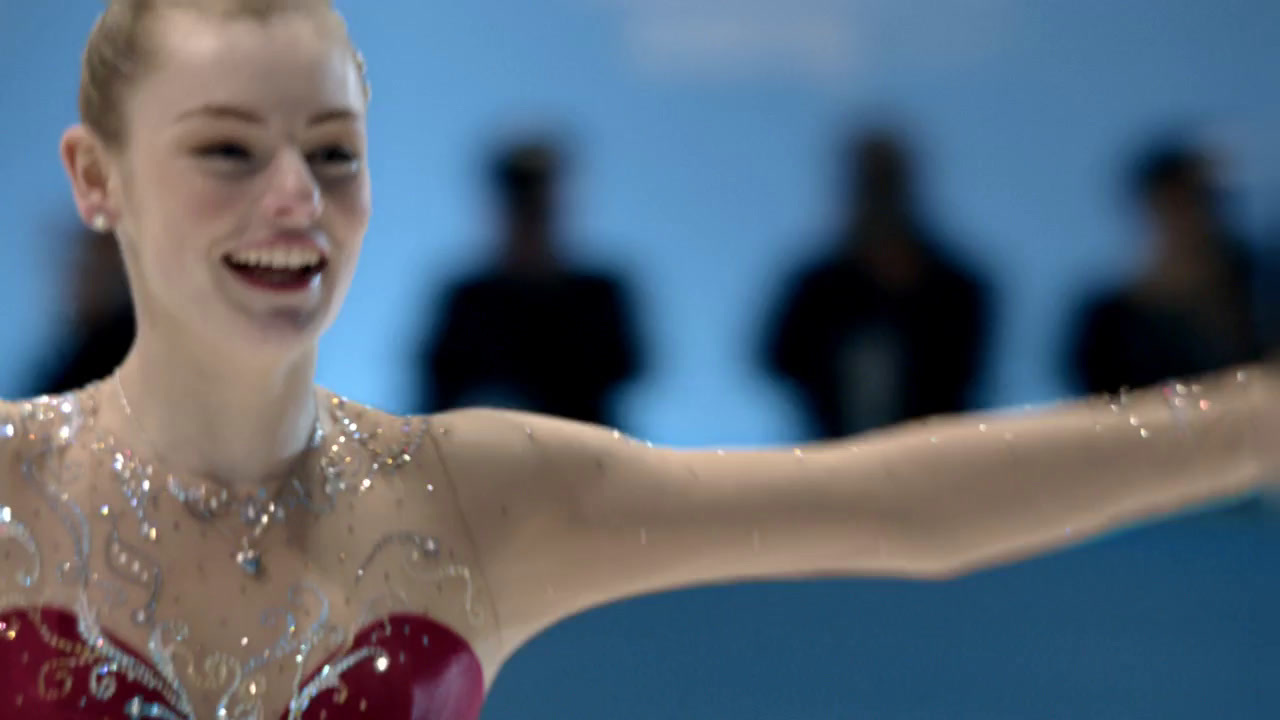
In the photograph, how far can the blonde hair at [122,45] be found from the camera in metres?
1.00

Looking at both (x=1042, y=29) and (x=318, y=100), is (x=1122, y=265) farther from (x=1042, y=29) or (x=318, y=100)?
(x=318, y=100)

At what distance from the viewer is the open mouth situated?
3.18 ft

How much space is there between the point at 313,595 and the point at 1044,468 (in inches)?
20.7

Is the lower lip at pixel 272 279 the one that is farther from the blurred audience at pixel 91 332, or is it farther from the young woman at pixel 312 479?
the blurred audience at pixel 91 332

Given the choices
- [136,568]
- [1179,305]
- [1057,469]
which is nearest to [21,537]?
[136,568]

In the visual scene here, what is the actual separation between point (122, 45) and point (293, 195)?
0.58 ft

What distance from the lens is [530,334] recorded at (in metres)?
2.01

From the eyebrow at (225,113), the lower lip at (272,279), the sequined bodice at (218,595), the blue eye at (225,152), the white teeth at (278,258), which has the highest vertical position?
the eyebrow at (225,113)

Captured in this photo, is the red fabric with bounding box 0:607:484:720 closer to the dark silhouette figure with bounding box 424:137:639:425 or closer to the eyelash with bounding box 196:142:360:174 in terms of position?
the eyelash with bounding box 196:142:360:174

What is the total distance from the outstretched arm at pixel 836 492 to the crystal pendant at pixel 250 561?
6.1 inches

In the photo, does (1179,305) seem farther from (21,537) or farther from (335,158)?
(21,537)

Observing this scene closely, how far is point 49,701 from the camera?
97 centimetres

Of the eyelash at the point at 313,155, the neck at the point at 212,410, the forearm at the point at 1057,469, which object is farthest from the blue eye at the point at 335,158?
the forearm at the point at 1057,469

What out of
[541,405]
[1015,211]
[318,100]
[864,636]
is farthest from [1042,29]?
[318,100]
